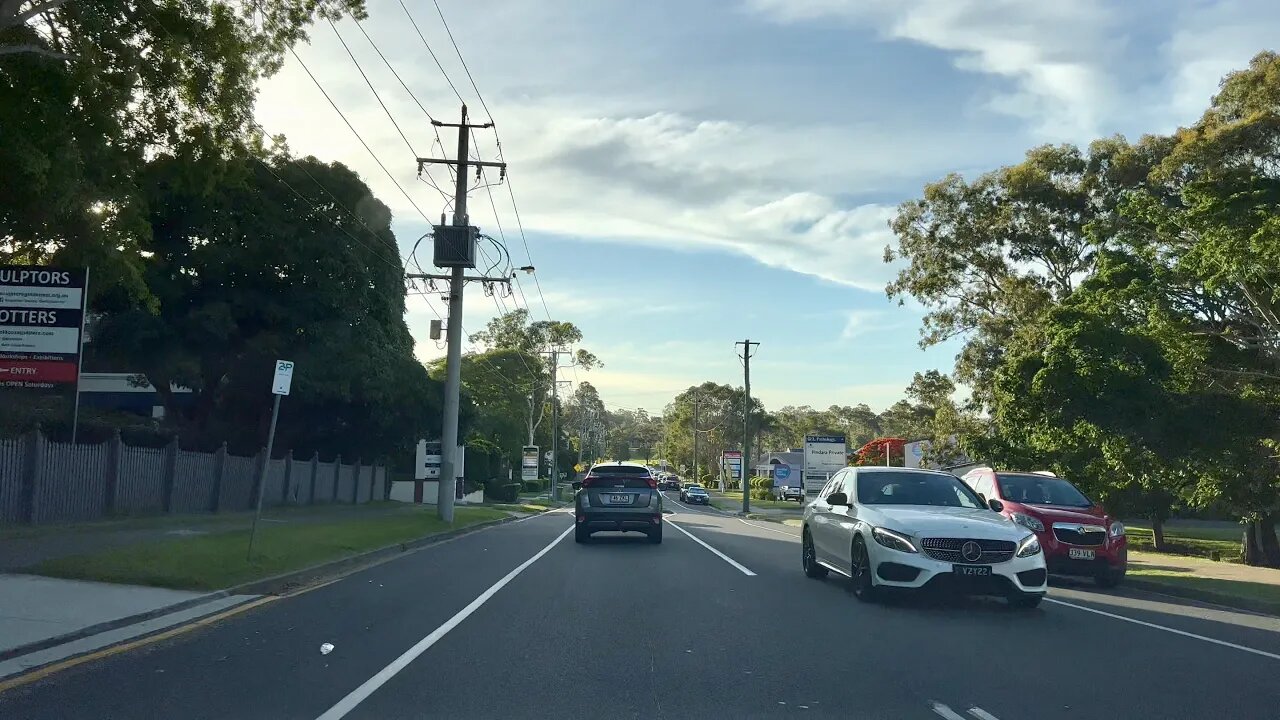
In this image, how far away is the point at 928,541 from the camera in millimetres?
11406

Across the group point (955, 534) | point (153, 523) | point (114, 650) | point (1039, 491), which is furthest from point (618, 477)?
point (114, 650)

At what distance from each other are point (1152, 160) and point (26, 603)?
3363 cm

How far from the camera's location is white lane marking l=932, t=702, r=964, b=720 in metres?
6.75

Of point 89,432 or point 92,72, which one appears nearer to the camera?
point 92,72

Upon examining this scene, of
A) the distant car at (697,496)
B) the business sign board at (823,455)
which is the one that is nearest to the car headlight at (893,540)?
the business sign board at (823,455)

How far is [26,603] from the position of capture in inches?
408

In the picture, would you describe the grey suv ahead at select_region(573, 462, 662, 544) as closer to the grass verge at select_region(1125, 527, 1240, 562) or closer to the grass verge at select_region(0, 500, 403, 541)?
the grass verge at select_region(0, 500, 403, 541)

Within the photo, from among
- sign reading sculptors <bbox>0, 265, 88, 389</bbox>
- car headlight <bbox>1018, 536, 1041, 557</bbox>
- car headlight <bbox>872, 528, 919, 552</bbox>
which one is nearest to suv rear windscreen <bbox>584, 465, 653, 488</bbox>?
sign reading sculptors <bbox>0, 265, 88, 389</bbox>

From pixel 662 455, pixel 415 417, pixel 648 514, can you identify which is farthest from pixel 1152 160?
pixel 662 455

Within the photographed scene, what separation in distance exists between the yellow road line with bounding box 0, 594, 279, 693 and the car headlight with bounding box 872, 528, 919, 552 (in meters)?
7.16

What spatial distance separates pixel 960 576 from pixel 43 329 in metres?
16.8

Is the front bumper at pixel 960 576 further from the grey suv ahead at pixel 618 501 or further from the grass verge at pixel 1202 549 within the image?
the grass verge at pixel 1202 549

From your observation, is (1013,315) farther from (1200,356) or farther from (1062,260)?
(1200,356)

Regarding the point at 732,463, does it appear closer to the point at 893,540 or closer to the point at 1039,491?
the point at 1039,491
